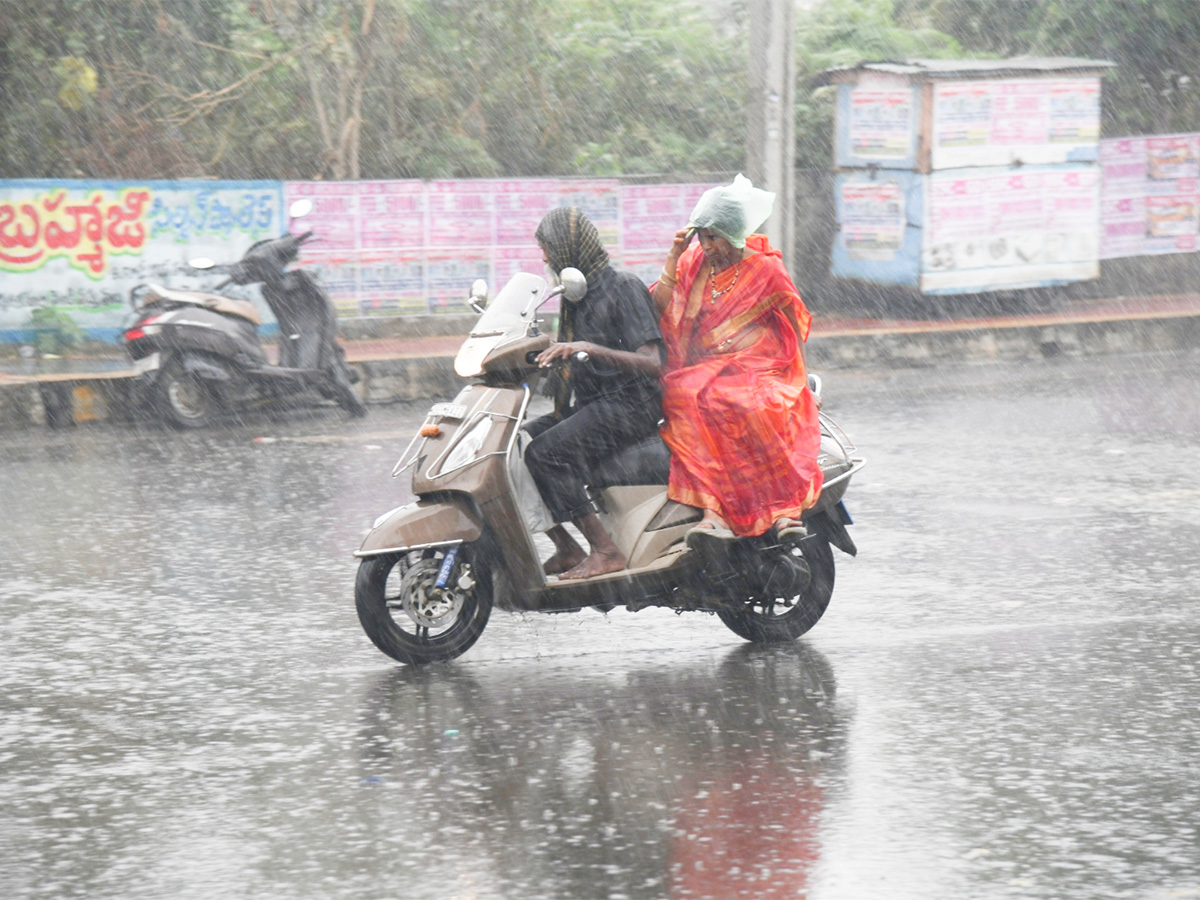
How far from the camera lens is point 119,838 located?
165 inches

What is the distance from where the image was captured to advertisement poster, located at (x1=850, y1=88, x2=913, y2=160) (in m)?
17.9

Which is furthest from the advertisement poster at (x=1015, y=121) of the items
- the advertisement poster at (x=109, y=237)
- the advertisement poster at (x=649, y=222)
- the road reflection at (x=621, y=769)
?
the road reflection at (x=621, y=769)

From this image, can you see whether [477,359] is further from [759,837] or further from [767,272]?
[759,837]

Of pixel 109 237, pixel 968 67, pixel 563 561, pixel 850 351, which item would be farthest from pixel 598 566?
pixel 968 67

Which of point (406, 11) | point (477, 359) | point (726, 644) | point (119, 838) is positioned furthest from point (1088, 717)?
point (406, 11)

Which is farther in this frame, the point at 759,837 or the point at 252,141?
the point at 252,141

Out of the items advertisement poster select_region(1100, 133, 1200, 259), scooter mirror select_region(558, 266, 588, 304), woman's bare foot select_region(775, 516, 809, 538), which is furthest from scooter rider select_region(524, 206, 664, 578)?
advertisement poster select_region(1100, 133, 1200, 259)

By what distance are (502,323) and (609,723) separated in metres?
1.46

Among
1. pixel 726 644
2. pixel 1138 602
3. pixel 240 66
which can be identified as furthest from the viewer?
pixel 240 66

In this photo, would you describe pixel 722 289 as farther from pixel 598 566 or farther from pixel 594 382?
pixel 598 566

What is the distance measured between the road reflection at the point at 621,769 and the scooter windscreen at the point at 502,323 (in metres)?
1.12

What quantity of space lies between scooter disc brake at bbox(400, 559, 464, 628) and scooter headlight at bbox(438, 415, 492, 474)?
35 cm

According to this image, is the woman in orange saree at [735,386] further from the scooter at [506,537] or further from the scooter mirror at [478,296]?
the scooter mirror at [478,296]

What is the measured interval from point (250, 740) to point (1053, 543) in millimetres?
4289
